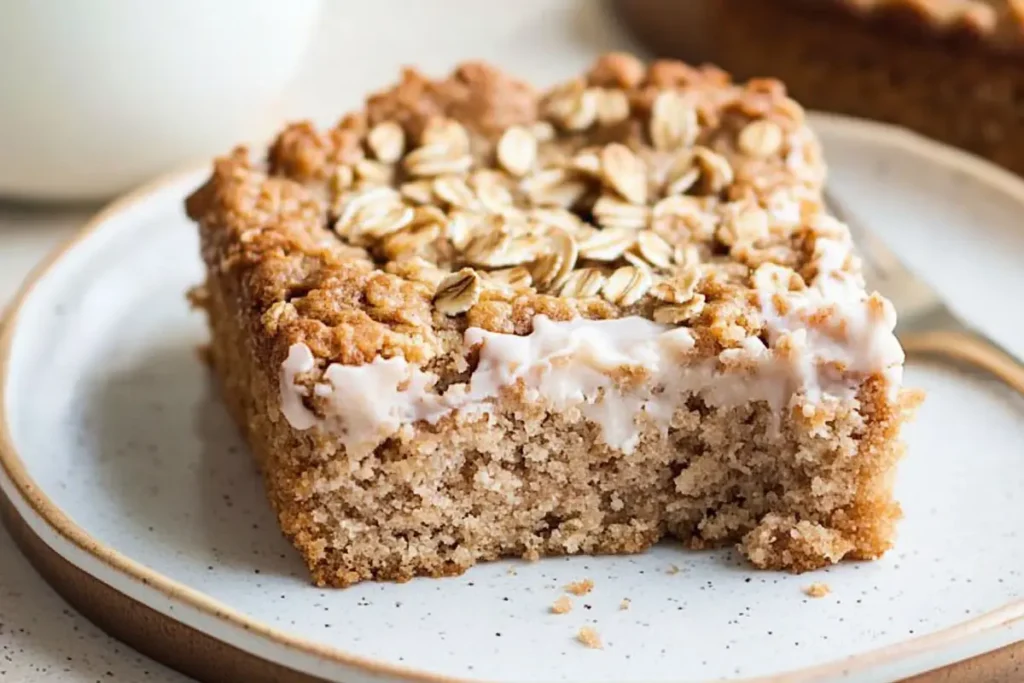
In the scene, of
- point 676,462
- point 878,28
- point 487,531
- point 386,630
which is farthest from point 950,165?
point 386,630

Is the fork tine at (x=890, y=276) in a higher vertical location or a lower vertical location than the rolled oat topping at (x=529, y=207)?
lower

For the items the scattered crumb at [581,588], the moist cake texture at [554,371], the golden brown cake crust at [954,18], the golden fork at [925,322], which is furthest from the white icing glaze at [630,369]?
the golden brown cake crust at [954,18]

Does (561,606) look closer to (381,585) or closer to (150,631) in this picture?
(381,585)

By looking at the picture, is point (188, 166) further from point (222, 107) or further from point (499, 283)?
point (499, 283)

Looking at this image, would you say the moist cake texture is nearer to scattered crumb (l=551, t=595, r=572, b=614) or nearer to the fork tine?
scattered crumb (l=551, t=595, r=572, b=614)

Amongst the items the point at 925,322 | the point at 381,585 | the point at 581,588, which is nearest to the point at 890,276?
the point at 925,322

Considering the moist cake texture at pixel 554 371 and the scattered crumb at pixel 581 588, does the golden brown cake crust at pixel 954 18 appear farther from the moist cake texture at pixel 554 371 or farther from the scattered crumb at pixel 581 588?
the scattered crumb at pixel 581 588

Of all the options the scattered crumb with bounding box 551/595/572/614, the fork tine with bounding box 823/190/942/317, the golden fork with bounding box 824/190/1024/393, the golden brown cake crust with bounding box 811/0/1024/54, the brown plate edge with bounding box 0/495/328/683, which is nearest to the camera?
the brown plate edge with bounding box 0/495/328/683

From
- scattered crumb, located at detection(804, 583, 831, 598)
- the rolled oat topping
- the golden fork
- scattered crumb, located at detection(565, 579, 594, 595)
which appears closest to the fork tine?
the golden fork
